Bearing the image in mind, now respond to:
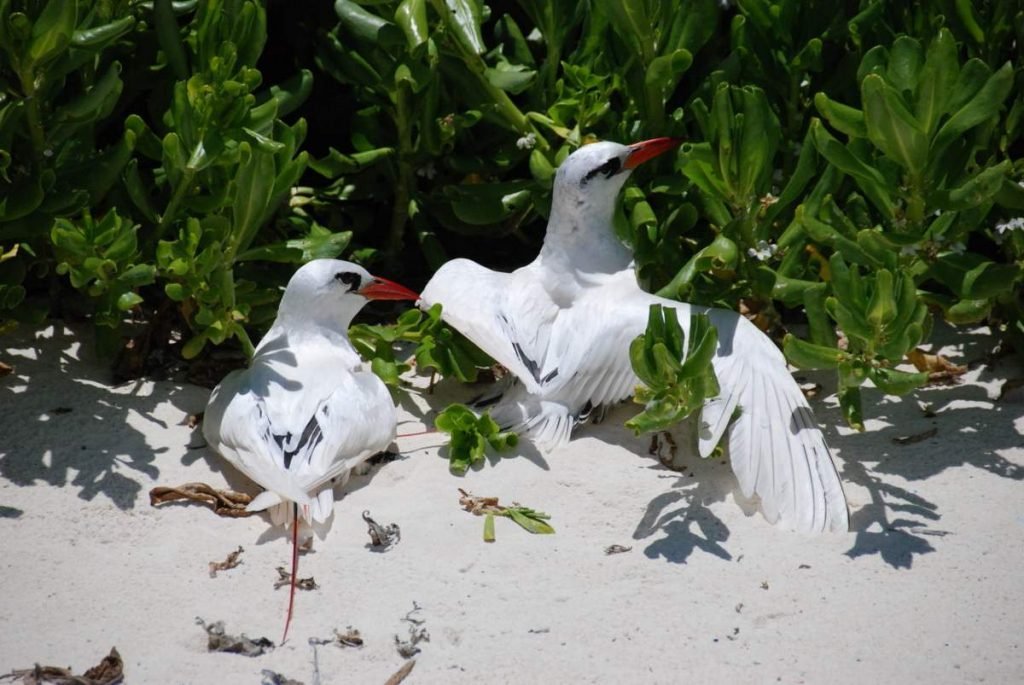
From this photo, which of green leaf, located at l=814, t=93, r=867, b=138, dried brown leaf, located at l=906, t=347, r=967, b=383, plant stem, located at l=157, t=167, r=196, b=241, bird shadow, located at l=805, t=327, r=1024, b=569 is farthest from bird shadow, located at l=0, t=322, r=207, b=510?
dried brown leaf, located at l=906, t=347, r=967, b=383

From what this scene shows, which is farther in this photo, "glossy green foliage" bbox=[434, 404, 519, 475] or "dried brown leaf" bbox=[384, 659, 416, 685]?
"glossy green foliage" bbox=[434, 404, 519, 475]

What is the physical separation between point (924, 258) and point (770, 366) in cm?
54

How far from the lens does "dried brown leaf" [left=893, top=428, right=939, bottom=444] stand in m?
3.76

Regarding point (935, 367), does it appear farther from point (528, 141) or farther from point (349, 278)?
point (349, 278)

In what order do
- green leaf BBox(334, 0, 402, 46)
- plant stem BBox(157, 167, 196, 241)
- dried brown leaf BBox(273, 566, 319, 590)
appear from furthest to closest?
green leaf BBox(334, 0, 402, 46) → plant stem BBox(157, 167, 196, 241) → dried brown leaf BBox(273, 566, 319, 590)

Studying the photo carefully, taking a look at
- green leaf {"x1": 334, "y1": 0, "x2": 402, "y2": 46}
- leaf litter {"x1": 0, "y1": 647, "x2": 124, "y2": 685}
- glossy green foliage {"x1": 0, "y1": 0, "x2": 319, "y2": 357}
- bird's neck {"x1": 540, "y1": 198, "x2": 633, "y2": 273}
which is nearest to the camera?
leaf litter {"x1": 0, "y1": 647, "x2": 124, "y2": 685}

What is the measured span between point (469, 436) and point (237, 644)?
0.99 m

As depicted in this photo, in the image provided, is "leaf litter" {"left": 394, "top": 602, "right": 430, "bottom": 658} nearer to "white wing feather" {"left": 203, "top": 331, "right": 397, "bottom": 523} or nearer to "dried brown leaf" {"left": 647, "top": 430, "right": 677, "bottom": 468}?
"white wing feather" {"left": 203, "top": 331, "right": 397, "bottom": 523}

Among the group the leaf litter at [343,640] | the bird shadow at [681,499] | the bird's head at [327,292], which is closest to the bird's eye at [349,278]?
the bird's head at [327,292]

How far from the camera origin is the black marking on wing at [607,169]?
3957 millimetres

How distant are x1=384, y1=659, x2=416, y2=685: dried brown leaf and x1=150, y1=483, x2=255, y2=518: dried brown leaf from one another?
79 cm

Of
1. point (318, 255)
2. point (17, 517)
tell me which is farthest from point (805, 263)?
point (17, 517)

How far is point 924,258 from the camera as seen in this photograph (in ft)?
12.4

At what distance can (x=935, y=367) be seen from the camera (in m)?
4.07
